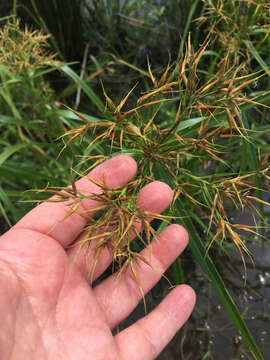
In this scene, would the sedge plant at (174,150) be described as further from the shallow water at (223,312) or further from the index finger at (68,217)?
the shallow water at (223,312)

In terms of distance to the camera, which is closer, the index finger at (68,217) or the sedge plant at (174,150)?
the sedge plant at (174,150)

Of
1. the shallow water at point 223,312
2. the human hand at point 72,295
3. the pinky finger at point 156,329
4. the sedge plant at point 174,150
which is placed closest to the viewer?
the sedge plant at point 174,150

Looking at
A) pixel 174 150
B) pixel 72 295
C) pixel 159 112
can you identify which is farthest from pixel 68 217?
pixel 159 112

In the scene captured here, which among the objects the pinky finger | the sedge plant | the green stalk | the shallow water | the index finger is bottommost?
the shallow water

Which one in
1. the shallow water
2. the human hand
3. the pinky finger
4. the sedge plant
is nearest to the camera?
the sedge plant

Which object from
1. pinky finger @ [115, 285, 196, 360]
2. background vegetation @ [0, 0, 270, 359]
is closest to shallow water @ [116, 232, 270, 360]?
background vegetation @ [0, 0, 270, 359]

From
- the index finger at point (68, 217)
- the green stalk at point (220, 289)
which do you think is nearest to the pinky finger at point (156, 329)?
the green stalk at point (220, 289)

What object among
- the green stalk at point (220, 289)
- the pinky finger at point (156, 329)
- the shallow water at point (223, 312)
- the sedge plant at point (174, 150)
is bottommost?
the shallow water at point (223, 312)

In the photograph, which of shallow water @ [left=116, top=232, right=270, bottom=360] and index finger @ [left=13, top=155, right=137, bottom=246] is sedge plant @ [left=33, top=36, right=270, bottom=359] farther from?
shallow water @ [left=116, top=232, right=270, bottom=360]
